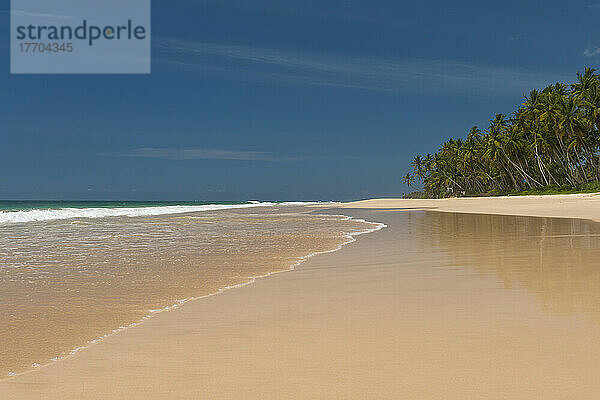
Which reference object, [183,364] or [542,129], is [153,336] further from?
[542,129]

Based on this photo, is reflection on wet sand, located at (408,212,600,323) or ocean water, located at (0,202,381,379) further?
reflection on wet sand, located at (408,212,600,323)

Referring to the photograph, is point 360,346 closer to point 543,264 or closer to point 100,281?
point 100,281

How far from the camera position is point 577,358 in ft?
9.29

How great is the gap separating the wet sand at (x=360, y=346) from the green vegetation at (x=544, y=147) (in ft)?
182

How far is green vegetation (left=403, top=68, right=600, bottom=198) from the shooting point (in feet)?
184

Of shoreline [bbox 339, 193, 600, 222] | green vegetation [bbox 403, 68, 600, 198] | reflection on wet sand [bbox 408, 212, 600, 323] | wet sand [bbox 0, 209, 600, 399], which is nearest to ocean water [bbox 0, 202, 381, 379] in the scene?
wet sand [bbox 0, 209, 600, 399]

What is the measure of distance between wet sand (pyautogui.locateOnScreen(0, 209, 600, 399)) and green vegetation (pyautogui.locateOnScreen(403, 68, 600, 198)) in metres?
55.4

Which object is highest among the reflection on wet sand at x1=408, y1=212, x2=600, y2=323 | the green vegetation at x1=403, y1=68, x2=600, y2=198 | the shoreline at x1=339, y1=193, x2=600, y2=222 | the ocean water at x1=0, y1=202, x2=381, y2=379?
the green vegetation at x1=403, y1=68, x2=600, y2=198

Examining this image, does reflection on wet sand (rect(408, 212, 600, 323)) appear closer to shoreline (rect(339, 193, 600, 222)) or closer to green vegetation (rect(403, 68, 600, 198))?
shoreline (rect(339, 193, 600, 222))

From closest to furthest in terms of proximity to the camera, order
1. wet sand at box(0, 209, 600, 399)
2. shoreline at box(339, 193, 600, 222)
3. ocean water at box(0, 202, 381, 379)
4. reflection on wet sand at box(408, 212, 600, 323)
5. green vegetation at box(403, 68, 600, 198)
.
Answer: wet sand at box(0, 209, 600, 399)
ocean water at box(0, 202, 381, 379)
reflection on wet sand at box(408, 212, 600, 323)
shoreline at box(339, 193, 600, 222)
green vegetation at box(403, 68, 600, 198)

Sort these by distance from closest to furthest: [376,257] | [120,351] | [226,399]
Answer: [226,399]
[120,351]
[376,257]

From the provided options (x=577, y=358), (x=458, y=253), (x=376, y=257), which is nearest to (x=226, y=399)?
(x=577, y=358)

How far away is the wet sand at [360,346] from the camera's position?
254cm

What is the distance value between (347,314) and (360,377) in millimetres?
1475
